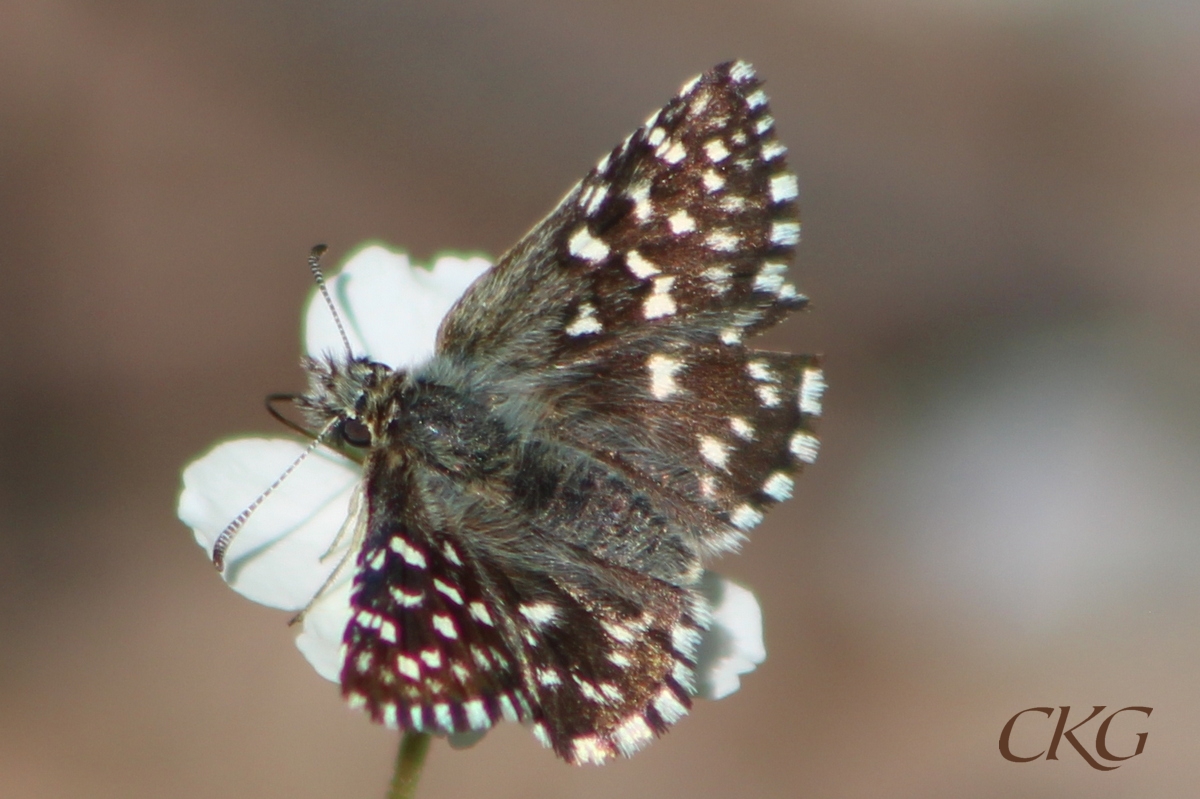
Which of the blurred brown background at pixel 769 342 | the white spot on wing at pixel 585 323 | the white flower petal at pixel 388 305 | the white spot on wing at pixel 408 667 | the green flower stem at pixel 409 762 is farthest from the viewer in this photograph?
the blurred brown background at pixel 769 342

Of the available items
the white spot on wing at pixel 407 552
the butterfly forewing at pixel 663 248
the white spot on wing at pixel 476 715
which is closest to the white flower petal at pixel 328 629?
the white spot on wing at pixel 407 552

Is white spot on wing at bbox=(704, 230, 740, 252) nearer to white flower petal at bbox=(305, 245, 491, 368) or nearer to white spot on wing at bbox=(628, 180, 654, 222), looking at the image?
white spot on wing at bbox=(628, 180, 654, 222)

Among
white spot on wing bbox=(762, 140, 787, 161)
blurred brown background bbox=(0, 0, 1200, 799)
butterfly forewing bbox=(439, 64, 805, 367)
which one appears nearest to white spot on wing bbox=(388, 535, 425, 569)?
butterfly forewing bbox=(439, 64, 805, 367)

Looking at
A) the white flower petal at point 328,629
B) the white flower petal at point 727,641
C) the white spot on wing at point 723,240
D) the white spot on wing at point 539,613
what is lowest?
the white flower petal at point 328,629

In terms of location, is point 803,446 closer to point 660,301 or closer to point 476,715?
point 660,301

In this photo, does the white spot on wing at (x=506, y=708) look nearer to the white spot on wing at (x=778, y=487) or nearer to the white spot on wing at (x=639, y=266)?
the white spot on wing at (x=778, y=487)

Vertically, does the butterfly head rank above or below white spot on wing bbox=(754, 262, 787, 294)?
below

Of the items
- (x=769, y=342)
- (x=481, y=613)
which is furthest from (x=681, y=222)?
(x=769, y=342)

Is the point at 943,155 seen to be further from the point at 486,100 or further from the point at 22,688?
the point at 22,688

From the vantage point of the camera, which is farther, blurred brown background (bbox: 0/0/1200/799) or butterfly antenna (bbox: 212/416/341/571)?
blurred brown background (bbox: 0/0/1200/799)
